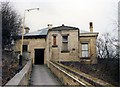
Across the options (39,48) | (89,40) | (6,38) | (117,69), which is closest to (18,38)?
(39,48)

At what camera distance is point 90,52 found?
33125 mm

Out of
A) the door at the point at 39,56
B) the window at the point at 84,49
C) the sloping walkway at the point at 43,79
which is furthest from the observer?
the door at the point at 39,56

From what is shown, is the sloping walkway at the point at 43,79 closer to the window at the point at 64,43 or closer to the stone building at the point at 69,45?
the stone building at the point at 69,45

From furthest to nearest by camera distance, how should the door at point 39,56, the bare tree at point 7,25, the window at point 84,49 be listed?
the door at point 39,56
the window at point 84,49
the bare tree at point 7,25

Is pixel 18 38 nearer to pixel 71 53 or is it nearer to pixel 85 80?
pixel 71 53

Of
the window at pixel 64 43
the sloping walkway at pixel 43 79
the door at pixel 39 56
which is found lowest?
the sloping walkway at pixel 43 79

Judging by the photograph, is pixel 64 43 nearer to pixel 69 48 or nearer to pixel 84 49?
pixel 69 48

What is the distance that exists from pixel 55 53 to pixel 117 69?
39.3 ft

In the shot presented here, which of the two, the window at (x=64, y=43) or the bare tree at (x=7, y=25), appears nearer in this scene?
the bare tree at (x=7, y=25)

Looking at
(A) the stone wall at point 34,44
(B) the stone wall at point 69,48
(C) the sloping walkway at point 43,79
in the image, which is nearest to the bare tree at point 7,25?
(A) the stone wall at point 34,44

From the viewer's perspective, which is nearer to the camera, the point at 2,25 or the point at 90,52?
the point at 2,25

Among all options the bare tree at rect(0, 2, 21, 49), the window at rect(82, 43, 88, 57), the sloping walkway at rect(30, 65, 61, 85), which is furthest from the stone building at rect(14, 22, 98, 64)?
the sloping walkway at rect(30, 65, 61, 85)

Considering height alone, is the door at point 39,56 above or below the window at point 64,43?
below

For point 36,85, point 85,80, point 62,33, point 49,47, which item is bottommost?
point 36,85
